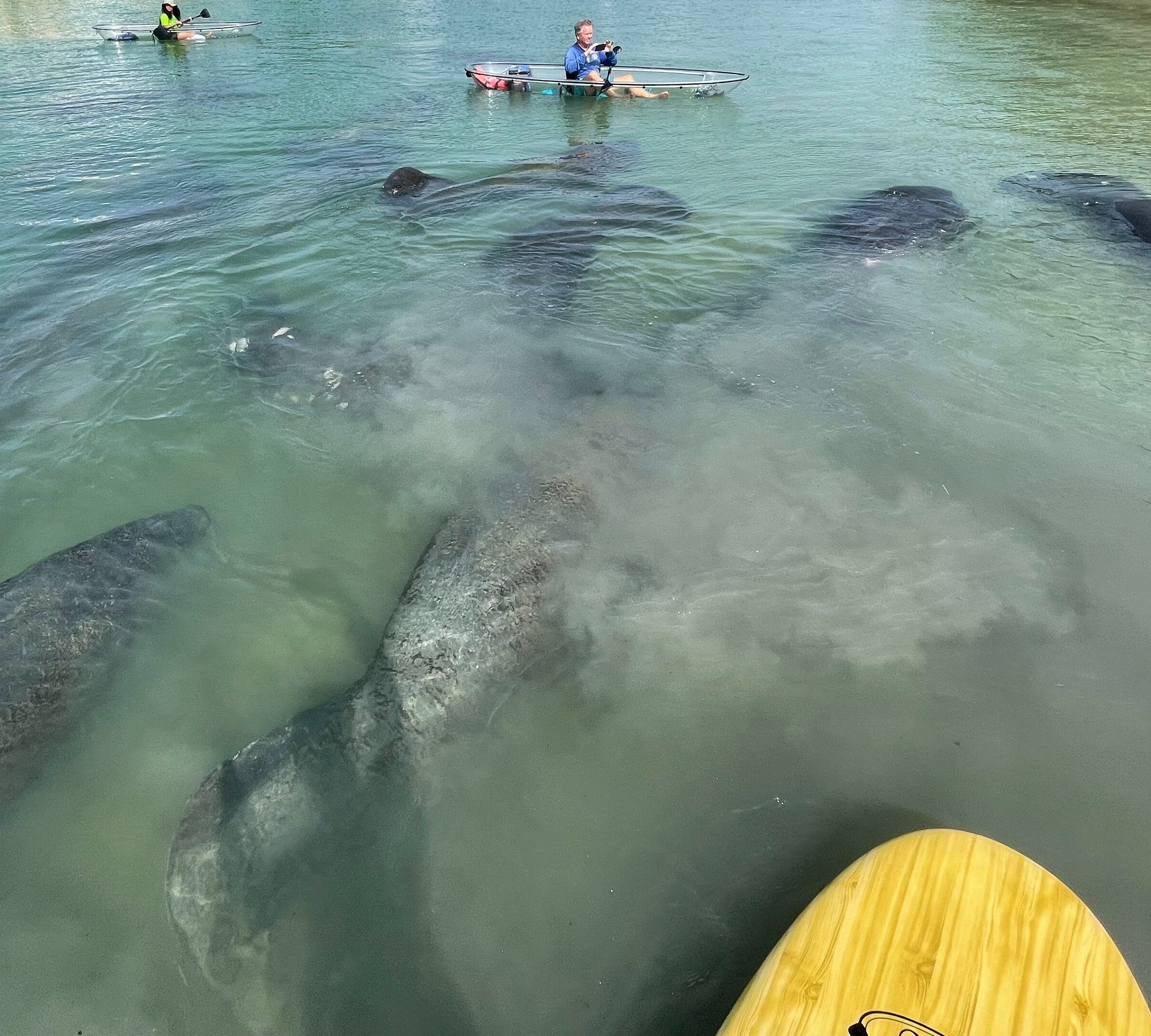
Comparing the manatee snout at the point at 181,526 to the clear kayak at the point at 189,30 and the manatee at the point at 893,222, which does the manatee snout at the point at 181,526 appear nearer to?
the manatee at the point at 893,222

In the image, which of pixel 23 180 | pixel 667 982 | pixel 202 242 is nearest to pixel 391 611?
pixel 667 982

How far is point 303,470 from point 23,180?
11.8 metres

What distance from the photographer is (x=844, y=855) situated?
3824 mm

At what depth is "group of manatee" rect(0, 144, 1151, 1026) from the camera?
3.82 m

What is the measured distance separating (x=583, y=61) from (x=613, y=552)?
1711 cm

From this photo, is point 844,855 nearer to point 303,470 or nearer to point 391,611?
point 391,611

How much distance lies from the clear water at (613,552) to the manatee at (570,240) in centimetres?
41

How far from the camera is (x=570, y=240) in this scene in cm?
1110

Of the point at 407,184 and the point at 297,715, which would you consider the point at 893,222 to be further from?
the point at 297,715

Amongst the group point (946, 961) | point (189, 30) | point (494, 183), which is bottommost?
point (946, 961)

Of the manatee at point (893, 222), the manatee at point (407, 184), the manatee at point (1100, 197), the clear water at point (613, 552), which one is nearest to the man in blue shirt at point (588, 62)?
the clear water at point (613, 552)

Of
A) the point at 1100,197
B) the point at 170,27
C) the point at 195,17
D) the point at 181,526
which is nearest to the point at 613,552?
the point at 181,526

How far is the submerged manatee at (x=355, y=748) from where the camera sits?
371cm

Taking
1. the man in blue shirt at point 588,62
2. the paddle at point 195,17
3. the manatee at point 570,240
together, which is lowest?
the manatee at point 570,240
